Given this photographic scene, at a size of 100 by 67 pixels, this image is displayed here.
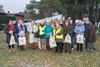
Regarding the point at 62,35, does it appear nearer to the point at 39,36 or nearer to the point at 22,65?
the point at 39,36

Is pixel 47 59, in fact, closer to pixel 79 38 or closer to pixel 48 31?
pixel 48 31

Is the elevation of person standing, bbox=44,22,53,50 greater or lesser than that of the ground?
greater

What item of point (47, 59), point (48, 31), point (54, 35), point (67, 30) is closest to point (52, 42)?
point (54, 35)

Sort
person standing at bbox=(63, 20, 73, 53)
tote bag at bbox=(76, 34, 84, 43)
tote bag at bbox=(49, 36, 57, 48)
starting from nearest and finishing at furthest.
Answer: tote bag at bbox=(49, 36, 57, 48), person standing at bbox=(63, 20, 73, 53), tote bag at bbox=(76, 34, 84, 43)

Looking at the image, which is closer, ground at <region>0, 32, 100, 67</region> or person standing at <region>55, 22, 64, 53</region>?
ground at <region>0, 32, 100, 67</region>

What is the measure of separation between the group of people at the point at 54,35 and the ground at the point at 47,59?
53 cm

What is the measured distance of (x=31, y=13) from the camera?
3059 inches

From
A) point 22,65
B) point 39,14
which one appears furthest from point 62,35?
point 39,14

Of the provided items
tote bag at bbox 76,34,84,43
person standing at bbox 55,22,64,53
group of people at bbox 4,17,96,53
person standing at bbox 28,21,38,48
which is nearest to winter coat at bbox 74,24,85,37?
group of people at bbox 4,17,96,53

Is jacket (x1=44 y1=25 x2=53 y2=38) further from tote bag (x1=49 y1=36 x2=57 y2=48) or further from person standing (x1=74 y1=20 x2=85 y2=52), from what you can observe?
person standing (x1=74 y1=20 x2=85 y2=52)

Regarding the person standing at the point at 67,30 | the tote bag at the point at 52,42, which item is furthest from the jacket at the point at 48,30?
the person standing at the point at 67,30

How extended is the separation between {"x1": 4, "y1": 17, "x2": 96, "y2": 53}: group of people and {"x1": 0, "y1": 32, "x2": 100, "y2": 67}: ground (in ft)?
1.74

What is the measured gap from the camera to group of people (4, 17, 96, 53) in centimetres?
1998

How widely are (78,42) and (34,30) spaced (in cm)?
265
